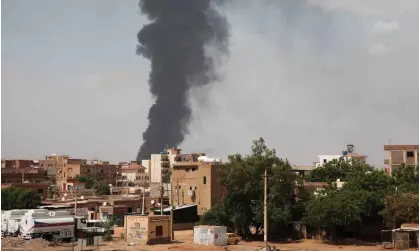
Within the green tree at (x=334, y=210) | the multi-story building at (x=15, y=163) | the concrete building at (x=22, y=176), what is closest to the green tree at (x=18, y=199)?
the concrete building at (x=22, y=176)

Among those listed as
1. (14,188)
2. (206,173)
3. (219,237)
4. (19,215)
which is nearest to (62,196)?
→ (14,188)

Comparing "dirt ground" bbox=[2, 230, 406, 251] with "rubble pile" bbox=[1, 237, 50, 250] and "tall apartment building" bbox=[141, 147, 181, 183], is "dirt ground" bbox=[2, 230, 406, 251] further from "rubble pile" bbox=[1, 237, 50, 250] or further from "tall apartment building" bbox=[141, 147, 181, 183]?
"tall apartment building" bbox=[141, 147, 181, 183]

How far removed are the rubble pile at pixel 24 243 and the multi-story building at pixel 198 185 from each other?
20.4 metres

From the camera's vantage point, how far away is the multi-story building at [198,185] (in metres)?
53.8

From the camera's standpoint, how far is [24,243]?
113 feet

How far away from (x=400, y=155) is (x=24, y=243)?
47469 millimetres

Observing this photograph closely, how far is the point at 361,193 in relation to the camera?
129 ft

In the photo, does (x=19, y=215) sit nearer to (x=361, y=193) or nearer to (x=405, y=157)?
(x=361, y=193)

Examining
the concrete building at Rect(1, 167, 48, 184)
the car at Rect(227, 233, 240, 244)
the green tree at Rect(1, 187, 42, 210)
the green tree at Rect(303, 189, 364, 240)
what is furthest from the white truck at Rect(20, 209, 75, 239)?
the concrete building at Rect(1, 167, 48, 184)

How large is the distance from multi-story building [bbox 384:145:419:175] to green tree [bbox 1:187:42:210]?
4120 centimetres

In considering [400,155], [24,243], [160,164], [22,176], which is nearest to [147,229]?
[24,243]

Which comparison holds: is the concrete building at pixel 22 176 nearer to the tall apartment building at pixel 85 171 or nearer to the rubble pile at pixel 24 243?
the tall apartment building at pixel 85 171

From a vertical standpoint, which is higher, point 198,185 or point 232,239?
point 198,185

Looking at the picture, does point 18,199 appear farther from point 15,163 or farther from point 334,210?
point 15,163
